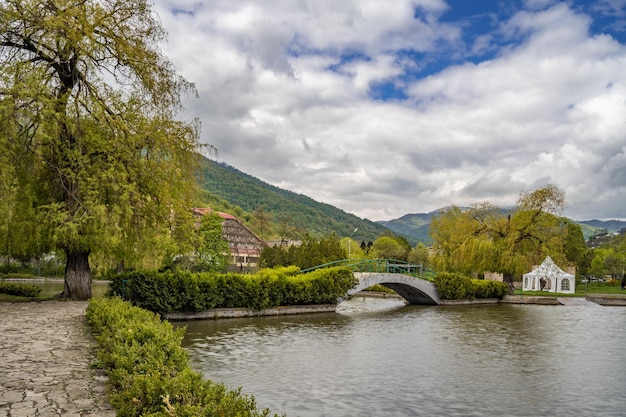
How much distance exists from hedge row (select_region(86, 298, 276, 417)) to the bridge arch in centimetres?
2193

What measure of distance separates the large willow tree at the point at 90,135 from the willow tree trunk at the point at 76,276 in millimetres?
34

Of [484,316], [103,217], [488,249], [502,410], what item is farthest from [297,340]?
[488,249]

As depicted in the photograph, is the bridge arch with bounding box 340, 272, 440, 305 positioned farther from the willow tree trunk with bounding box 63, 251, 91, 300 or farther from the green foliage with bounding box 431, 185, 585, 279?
the willow tree trunk with bounding box 63, 251, 91, 300

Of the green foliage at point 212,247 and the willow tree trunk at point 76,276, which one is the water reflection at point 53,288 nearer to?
the willow tree trunk at point 76,276

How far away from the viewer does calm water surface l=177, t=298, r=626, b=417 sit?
388 inches

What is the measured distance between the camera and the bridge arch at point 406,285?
3142 cm

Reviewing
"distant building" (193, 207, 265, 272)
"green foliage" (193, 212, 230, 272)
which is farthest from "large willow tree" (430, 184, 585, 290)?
"distant building" (193, 207, 265, 272)

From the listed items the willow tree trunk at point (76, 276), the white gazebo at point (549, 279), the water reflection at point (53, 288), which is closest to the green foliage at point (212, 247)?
the water reflection at point (53, 288)

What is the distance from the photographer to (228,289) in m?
22.5

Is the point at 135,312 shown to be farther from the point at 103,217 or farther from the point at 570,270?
the point at 570,270

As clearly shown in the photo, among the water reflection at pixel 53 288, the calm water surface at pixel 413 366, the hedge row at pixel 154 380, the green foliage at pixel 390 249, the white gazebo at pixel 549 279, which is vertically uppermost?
the green foliage at pixel 390 249

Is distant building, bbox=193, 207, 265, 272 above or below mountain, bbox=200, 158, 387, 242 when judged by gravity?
below

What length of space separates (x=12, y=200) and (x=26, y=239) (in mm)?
2054

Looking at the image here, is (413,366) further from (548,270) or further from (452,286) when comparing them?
(548,270)
